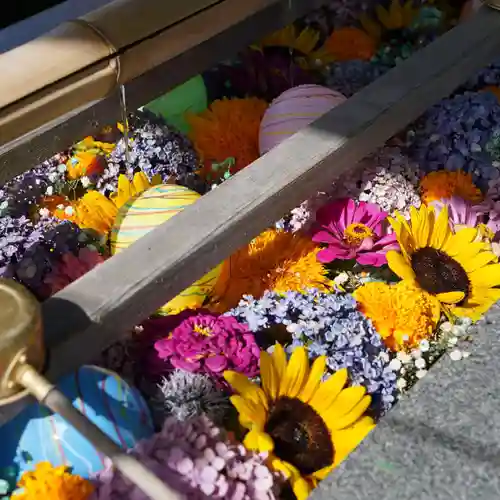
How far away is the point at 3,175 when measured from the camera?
1.30m

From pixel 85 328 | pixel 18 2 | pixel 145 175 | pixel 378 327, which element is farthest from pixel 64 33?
pixel 18 2

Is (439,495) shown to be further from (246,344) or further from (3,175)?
(3,175)

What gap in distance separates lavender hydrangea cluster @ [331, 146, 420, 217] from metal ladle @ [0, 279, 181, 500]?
73 centimetres

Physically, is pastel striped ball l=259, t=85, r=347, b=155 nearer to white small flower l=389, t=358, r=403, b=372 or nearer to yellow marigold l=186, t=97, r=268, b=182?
yellow marigold l=186, t=97, r=268, b=182

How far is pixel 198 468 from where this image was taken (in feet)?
3.01

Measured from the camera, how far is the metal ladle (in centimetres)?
78

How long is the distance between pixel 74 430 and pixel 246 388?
0.23m

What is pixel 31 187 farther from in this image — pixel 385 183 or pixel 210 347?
pixel 385 183

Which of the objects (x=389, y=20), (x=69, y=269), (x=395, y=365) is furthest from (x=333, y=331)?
(x=389, y=20)

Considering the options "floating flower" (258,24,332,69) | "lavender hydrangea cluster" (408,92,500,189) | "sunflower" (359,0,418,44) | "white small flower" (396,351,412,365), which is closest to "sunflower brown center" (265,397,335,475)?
"white small flower" (396,351,412,365)

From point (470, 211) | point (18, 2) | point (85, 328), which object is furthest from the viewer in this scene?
point (18, 2)

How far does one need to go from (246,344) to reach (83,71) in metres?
0.44

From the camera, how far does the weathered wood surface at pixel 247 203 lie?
0.95 metres

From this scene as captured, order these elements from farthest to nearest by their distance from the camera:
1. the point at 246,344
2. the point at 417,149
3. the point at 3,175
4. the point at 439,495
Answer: the point at 417,149, the point at 3,175, the point at 246,344, the point at 439,495
